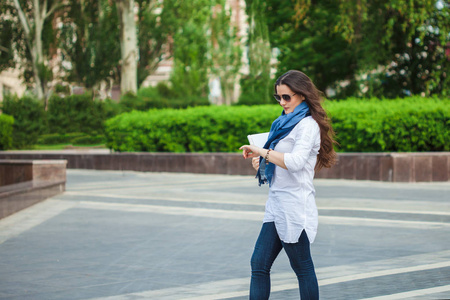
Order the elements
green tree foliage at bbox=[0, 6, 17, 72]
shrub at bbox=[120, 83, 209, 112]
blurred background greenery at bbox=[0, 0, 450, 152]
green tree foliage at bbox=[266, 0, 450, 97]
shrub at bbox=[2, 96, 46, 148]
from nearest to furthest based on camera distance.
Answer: blurred background greenery at bbox=[0, 0, 450, 152] < green tree foliage at bbox=[266, 0, 450, 97] < shrub at bbox=[2, 96, 46, 148] < shrub at bbox=[120, 83, 209, 112] < green tree foliage at bbox=[0, 6, 17, 72]

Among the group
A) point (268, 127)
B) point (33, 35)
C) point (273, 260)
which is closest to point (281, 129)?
point (273, 260)

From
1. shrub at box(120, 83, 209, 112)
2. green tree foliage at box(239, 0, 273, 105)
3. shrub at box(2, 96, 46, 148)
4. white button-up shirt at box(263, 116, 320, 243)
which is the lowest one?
white button-up shirt at box(263, 116, 320, 243)

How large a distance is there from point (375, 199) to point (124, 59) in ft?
74.3

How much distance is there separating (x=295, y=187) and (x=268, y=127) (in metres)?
13.1

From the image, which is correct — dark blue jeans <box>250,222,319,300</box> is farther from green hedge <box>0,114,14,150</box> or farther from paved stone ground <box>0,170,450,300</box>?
green hedge <box>0,114,14,150</box>

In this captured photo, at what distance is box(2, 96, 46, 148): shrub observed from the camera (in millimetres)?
25938

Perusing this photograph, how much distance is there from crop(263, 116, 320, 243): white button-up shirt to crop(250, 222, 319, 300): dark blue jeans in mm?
68

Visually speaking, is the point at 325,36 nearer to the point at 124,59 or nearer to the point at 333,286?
the point at 124,59

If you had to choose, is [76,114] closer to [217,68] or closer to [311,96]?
[311,96]

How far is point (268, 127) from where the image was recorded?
1734 centimetres

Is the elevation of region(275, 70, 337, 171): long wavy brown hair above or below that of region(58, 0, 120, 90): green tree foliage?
below

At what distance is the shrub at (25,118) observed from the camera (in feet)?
85.1

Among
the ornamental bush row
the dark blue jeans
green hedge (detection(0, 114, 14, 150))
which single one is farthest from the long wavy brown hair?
the ornamental bush row

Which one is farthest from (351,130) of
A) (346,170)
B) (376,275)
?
(376,275)
